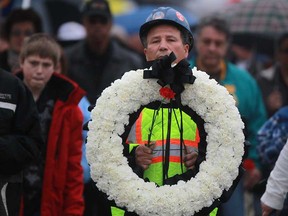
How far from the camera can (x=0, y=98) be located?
24.6 ft

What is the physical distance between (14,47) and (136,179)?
389cm

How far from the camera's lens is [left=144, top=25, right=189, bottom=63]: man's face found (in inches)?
270

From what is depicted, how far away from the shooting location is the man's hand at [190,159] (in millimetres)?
6703

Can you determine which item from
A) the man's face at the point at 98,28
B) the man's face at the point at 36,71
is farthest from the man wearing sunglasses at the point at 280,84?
the man's face at the point at 36,71

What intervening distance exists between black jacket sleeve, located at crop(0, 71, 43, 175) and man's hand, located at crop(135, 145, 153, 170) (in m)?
1.13

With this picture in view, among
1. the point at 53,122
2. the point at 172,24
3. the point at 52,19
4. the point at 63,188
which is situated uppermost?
the point at 52,19

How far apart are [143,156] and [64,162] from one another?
1953 mm

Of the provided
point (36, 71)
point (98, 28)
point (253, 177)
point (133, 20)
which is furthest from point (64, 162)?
point (133, 20)

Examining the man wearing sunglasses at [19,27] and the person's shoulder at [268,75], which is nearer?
the man wearing sunglasses at [19,27]

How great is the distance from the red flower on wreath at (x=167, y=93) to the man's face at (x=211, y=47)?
362 centimetres

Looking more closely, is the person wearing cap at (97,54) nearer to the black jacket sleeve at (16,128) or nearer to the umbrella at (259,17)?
the umbrella at (259,17)

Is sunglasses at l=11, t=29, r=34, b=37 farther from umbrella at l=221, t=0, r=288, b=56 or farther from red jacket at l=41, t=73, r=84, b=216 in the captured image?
umbrella at l=221, t=0, r=288, b=56

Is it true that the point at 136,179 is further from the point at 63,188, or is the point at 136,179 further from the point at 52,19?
the point at 52,19

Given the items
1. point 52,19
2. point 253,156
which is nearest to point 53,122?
point 253,156
